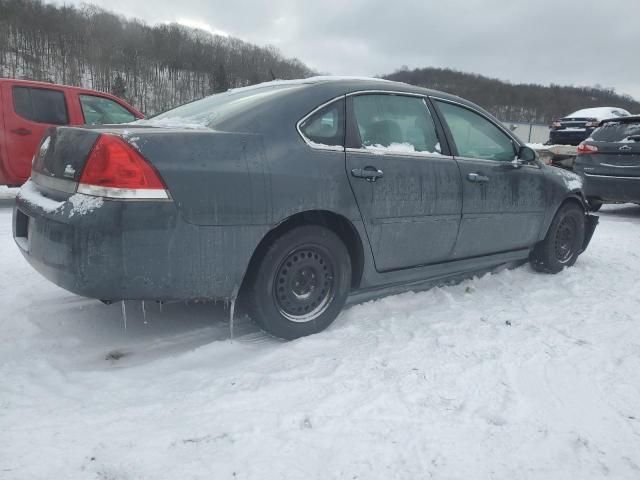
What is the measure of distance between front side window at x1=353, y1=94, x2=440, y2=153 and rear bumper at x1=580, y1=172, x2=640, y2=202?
15.5ft

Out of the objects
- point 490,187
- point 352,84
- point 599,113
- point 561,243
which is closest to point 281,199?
point 352,84

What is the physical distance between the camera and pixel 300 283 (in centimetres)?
270

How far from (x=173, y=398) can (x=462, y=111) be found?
2.76 metres

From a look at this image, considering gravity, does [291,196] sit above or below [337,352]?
above

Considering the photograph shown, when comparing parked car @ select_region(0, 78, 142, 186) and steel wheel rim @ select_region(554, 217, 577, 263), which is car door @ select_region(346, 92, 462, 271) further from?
parked car @ select_region(0, 78, 142, 186)

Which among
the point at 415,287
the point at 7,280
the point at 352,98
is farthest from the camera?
the point at 415,287

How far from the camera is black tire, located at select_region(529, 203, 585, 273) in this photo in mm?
4133

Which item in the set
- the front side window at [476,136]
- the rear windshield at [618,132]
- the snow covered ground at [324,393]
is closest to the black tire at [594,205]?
the rear windshield at [618,132]

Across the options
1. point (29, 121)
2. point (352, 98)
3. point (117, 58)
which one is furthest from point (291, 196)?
point (117, 58)

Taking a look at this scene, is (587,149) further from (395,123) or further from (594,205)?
(395,123)

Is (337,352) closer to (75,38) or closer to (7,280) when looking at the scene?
(7,280)

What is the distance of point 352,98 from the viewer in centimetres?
282

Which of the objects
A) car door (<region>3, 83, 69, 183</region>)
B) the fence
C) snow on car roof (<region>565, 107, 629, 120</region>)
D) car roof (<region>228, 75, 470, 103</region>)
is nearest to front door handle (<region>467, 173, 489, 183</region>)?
car roof (<region>228, 75, 470, 103</region>)

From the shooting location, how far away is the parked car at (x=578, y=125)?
1496cm
